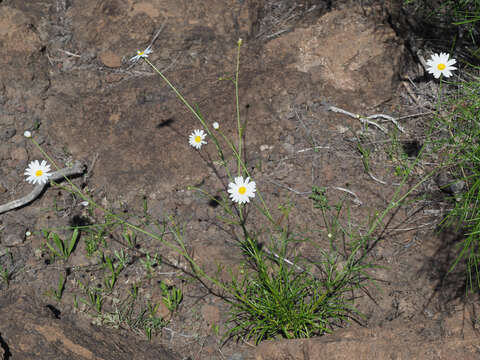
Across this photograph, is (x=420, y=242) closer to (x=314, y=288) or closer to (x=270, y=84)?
(x=314, y=288)

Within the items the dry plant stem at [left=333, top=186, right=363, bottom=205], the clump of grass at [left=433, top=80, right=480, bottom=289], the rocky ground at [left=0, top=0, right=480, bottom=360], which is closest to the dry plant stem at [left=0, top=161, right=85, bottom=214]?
the rocky ground at [left=0, top=0, right=480, bottom=360]

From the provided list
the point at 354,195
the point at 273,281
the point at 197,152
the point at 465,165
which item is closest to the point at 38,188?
the point at 197,152

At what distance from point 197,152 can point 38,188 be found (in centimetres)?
96

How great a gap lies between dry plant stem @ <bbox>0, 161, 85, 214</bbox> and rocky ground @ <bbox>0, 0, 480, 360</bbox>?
0.05m

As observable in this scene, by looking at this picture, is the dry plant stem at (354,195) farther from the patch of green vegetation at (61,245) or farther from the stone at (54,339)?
the patch of green vegetation at (61,245)

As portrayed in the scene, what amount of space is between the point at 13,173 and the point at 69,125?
0.45 m

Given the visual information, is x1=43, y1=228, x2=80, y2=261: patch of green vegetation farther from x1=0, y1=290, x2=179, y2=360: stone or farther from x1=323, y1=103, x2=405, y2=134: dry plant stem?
x1=323, y1=103, x2=405, y2=134: dry plant stem

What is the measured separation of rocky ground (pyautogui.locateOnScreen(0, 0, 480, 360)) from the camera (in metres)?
1.91

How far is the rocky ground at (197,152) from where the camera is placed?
1.91m

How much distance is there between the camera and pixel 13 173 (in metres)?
2.65

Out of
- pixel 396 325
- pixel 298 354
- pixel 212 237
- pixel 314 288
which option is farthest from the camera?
pixel 212 237

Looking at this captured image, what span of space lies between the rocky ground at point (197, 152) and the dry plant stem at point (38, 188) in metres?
0.05

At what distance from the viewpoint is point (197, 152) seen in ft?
8.58

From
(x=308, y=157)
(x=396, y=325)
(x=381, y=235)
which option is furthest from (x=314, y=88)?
(x=396, y=325)
